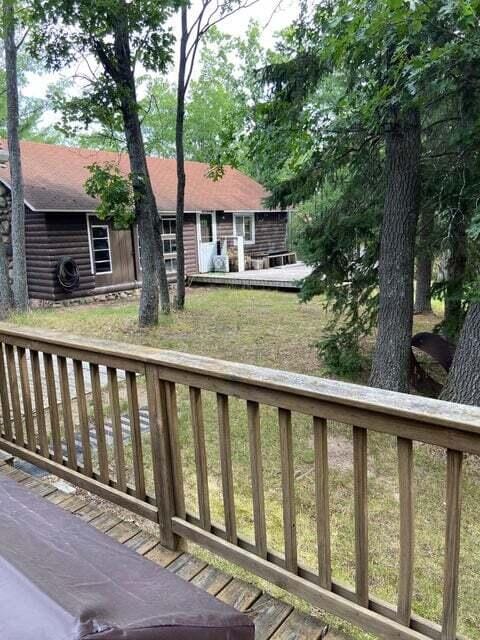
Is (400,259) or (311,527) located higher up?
(400,259)

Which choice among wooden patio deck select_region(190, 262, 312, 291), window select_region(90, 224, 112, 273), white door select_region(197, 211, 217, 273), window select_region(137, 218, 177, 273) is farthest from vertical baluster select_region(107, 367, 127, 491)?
white door select_region(197, 211, 217, 273)

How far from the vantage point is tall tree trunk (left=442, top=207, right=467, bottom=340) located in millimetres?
5234

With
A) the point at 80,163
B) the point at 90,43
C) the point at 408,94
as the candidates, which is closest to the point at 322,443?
the point at 408,94

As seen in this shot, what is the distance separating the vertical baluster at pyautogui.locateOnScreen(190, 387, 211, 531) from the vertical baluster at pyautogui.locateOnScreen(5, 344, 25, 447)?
1.33 m

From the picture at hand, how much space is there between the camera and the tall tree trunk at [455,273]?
17.2 feet

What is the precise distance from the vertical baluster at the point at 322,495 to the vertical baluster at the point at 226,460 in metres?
0.36

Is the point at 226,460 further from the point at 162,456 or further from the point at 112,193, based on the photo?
the point at 112,193

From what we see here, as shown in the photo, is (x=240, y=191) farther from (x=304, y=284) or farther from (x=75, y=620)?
(x=75, y=620)

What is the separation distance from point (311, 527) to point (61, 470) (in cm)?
165

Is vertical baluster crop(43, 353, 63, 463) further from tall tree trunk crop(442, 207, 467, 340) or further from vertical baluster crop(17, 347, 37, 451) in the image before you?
tall tree trunk crop(442, 207, 467, 340)

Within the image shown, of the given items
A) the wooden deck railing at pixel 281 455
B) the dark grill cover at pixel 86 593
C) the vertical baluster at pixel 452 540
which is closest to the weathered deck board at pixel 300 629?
the wooden deck railing at pixel 281 455

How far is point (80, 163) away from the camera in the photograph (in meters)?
15.6

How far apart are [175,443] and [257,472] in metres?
0.41

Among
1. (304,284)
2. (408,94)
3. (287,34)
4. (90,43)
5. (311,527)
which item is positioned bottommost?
(311,527)
